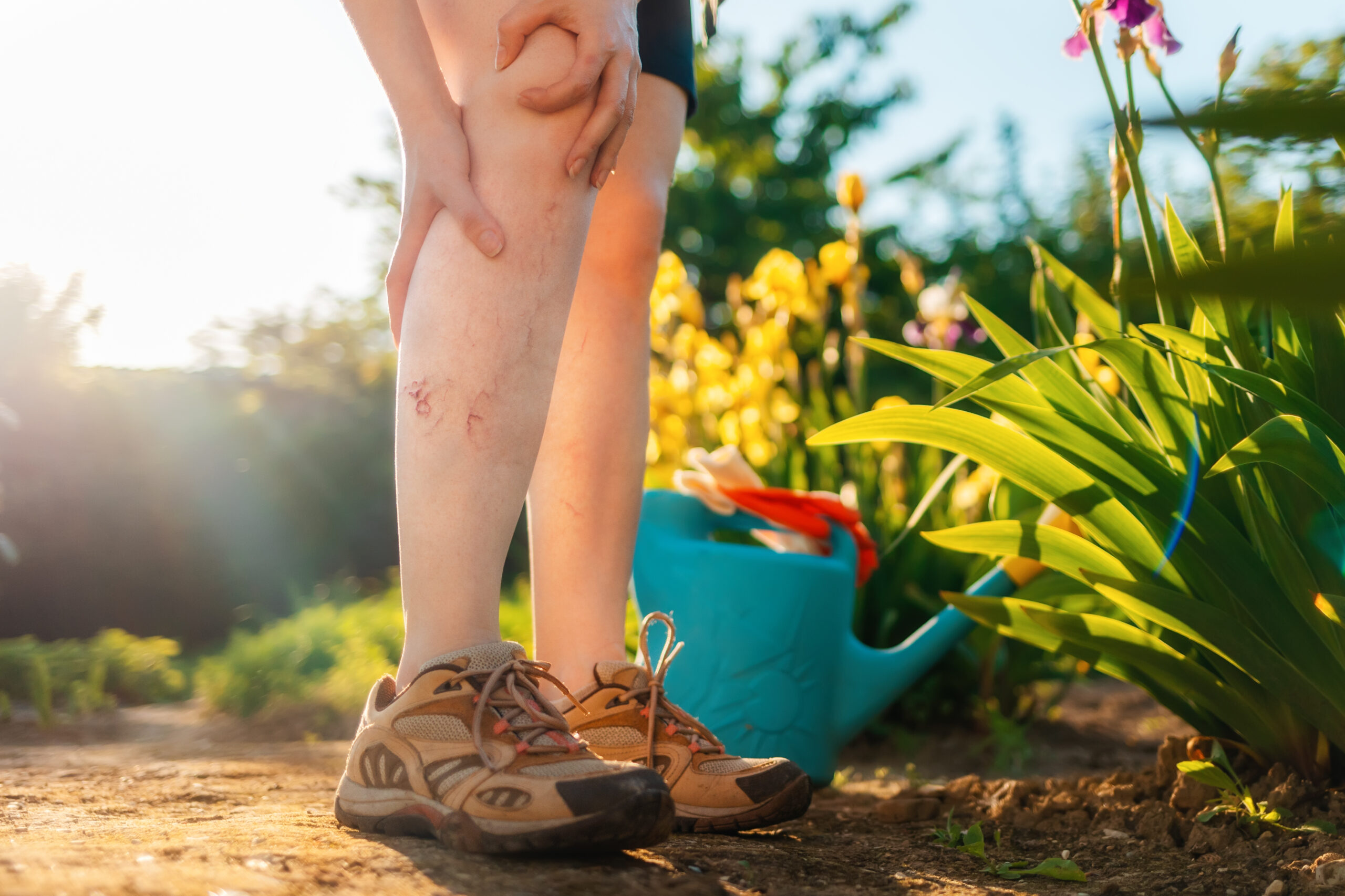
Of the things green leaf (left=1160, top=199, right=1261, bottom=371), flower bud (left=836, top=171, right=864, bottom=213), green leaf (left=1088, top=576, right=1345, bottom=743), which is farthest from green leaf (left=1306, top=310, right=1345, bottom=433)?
flower bud (left=836, top=171, right=864, bottom=213)

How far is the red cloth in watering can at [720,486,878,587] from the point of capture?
1.59 m

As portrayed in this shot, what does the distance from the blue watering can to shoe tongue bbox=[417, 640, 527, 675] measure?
689 mm

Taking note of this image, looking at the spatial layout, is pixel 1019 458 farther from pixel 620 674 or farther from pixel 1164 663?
pixel 620 674

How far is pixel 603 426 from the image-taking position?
1185 millimetres

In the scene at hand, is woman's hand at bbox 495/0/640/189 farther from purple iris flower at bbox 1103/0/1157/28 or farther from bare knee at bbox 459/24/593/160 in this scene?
purple iris flower at bbox 1103/0/1157/28

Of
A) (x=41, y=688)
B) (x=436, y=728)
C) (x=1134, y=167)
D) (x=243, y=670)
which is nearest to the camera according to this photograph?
(x=436, y=728)

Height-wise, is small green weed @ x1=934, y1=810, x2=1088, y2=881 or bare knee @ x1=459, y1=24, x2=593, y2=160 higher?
bare knee @ x1=459, y1=24, x2=593, y2=160

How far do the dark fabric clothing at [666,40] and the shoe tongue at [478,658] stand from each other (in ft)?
2.58

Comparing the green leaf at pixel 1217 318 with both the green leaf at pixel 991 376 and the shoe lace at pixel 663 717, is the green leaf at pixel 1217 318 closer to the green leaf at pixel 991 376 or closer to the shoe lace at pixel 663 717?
the green leaf at pixel 991 376

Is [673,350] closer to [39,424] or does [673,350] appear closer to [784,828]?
Answer: [784,828]

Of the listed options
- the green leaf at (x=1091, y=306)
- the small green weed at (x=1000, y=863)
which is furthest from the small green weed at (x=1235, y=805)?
the green leaf at (x=1091, y=306)

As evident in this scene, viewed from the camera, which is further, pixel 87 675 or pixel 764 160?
pixel 764 160

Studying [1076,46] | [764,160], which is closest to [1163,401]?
[1076,46]

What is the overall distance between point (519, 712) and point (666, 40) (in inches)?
35.7
